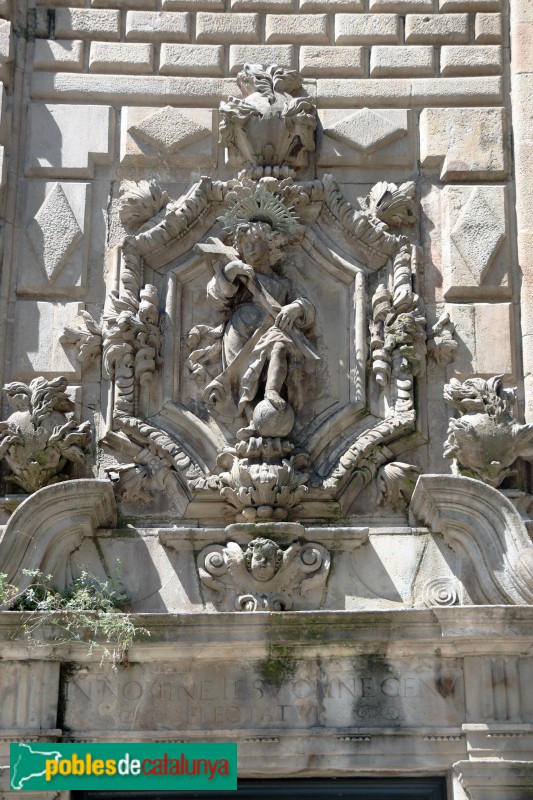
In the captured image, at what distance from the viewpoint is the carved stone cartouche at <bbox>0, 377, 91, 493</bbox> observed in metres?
8.28

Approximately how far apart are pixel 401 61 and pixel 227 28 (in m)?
1.09

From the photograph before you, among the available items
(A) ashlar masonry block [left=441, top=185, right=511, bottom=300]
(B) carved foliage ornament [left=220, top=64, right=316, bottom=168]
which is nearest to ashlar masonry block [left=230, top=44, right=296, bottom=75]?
(B) carved foliage ornament [left=220, top=64, right=316, bottom=168]

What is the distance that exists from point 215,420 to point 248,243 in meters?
1.03

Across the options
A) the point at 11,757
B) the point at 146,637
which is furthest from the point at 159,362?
the point at 11,757

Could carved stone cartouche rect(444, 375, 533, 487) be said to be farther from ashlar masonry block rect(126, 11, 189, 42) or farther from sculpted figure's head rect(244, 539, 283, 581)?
ashlar masonry block rect(126, 11, 189, 42)

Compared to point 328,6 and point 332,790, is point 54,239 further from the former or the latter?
point 332,790

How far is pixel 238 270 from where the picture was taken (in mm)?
8633

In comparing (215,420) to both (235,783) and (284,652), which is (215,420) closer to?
(284,652)

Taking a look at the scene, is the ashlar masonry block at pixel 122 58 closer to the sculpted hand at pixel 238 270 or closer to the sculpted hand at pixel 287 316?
the sculpted hand at pixel 238 270

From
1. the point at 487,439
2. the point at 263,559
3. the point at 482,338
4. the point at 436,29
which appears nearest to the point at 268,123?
the point at 436,29

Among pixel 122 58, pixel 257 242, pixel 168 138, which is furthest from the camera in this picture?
pixel 122 58

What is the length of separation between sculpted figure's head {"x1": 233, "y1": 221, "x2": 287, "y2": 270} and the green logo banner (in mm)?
2741

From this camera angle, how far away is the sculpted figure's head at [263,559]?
26.2ft

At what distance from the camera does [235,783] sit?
7.68m
